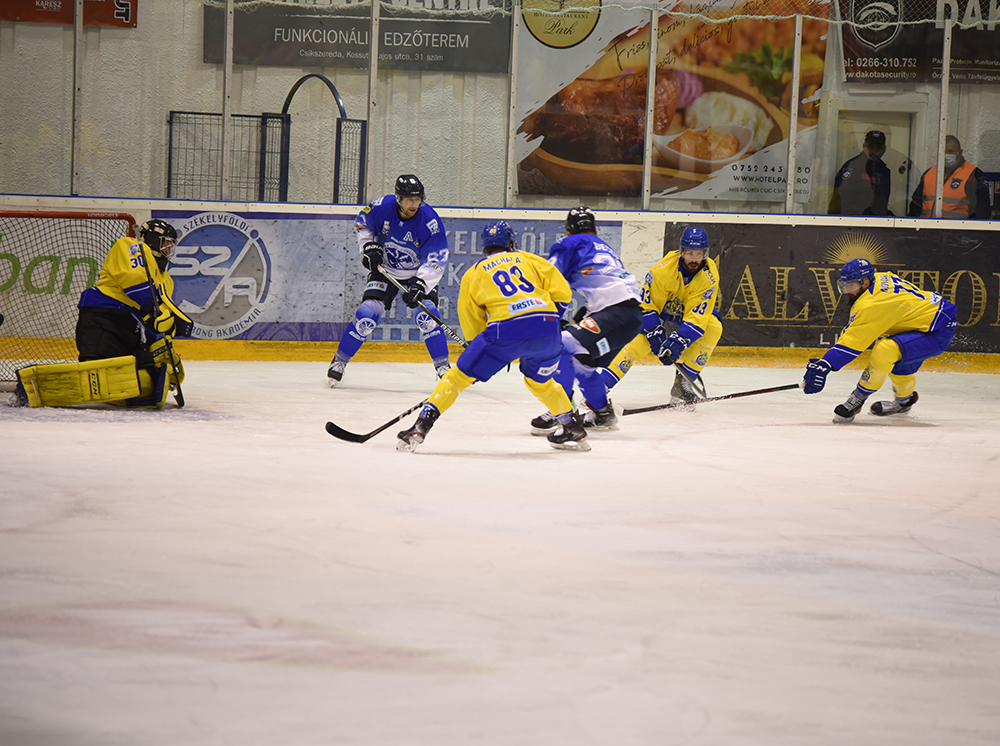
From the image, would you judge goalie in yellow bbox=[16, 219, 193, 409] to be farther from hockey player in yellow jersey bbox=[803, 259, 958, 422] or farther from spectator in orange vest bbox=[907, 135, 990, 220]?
spectator in orange vest bbox=[907, 135, 990, 220]

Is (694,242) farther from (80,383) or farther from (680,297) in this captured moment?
(80,383)

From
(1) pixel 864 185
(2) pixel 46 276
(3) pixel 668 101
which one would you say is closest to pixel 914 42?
(1) pixel 864 185

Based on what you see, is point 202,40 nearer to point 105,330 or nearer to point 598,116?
point 598,116

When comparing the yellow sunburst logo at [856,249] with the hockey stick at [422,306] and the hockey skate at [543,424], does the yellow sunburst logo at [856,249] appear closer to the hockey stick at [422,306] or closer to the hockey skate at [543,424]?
the hockey stick at [422,306]

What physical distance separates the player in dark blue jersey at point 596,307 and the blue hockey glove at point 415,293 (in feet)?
4.25

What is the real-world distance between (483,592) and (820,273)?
637 centimetres

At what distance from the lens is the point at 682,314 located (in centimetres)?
610

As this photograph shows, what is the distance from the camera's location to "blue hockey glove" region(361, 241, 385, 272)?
6.28 metres

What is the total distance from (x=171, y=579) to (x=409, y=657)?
2.25 feet

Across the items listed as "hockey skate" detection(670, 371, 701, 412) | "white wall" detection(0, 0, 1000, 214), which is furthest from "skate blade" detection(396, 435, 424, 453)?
"white wall" detection(0, 0, 1000, 214)

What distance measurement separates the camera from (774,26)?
9.31 metres

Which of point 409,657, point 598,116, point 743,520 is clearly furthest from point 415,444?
point 598,116

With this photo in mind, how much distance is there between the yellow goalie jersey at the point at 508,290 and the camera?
4137 mm

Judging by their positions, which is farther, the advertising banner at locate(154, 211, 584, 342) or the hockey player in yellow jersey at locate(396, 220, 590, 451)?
the advertising banner at locate(154, 211, 584, 342)
